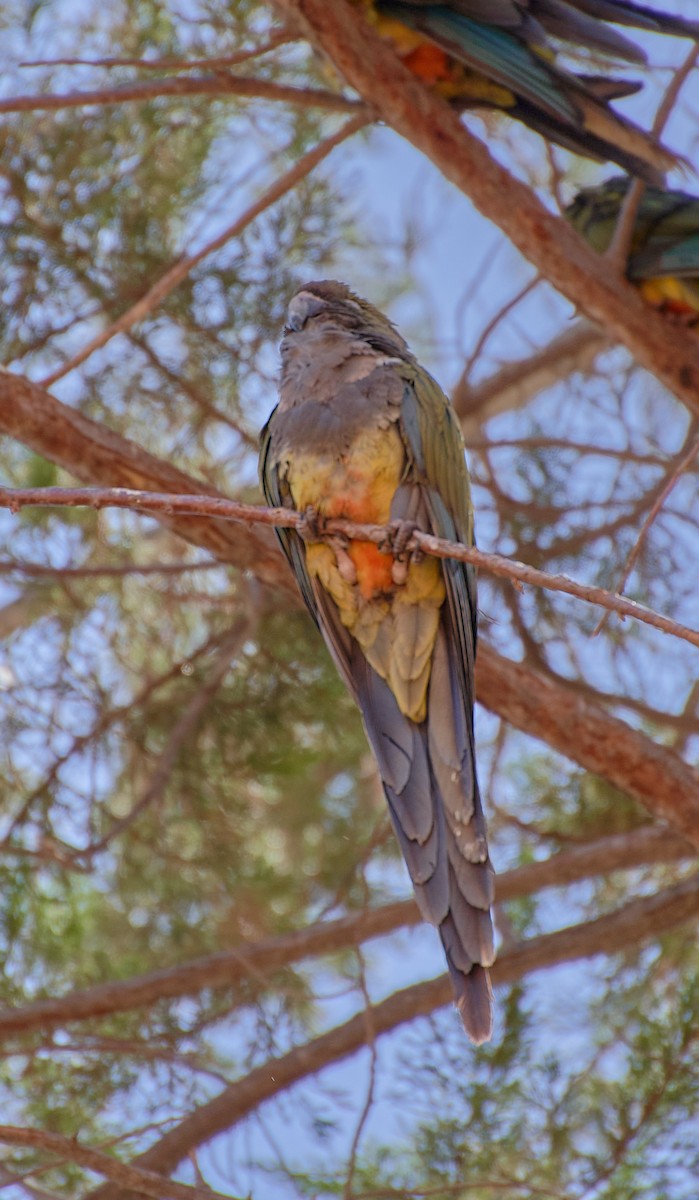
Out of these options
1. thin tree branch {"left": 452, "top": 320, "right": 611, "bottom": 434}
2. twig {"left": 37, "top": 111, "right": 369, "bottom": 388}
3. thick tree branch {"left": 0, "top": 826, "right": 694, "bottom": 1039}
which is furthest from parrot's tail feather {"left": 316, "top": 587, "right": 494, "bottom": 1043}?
thin tree branch {"left": 452, "top": 320, "right": 611, "bottom": 434}

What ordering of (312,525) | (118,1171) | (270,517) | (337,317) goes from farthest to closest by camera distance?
(337,317) < (312,525) < (118,1171) < (270,517)

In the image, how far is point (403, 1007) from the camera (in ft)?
13.1

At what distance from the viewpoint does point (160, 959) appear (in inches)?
185

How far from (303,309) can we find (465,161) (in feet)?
2.68

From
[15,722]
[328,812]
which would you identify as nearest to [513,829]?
[328,812]

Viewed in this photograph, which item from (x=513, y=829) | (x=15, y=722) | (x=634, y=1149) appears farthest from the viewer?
(x=513, y=829)

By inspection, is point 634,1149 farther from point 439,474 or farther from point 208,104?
point 208,104

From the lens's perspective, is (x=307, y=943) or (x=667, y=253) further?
(x=667, y=253)

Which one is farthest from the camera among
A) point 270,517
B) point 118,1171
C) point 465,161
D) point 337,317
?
point 465,161

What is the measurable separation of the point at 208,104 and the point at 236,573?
1.73m

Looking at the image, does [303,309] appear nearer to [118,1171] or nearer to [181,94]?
[181,94]

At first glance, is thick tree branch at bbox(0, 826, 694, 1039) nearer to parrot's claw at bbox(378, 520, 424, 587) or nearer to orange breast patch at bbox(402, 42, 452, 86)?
parrot's claw at bbox(378, 520, 424, 587)

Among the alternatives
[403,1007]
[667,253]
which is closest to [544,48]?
[667,253]

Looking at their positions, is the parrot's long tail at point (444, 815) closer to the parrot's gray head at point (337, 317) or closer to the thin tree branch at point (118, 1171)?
the thin tree branch at point (118, 1171)
